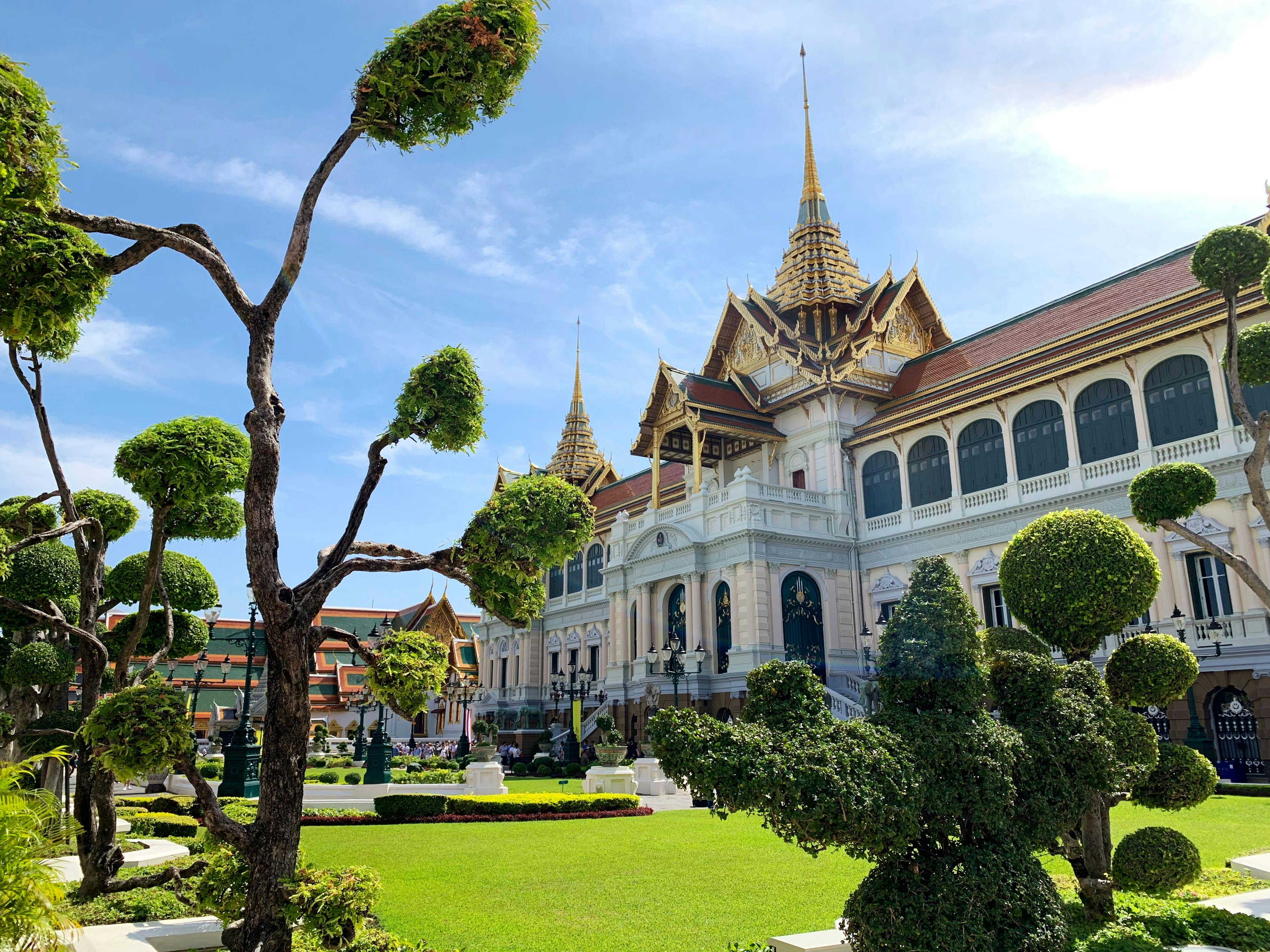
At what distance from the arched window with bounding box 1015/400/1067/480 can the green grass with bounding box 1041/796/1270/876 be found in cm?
1040

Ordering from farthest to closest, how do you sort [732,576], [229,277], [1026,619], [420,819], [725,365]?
1. [725,365]
2. [732,576]
3. [420,819]
4. [1026,619]
5. [229,277]

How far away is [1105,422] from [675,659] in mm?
13188

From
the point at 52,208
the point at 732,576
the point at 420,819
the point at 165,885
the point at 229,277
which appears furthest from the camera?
the point at 732,576

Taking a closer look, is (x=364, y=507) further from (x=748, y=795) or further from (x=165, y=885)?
(x=165, y=885)

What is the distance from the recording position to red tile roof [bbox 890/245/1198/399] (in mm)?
25891

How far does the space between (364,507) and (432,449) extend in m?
0.78

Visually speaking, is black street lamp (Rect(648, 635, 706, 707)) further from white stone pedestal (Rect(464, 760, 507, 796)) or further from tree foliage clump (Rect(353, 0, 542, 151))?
tree foliage clump (Rect(353, 0, 542, 151))

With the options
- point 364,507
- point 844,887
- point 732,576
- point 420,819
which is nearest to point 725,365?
point 732,576

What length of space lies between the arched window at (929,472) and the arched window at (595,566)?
17933 millimetres

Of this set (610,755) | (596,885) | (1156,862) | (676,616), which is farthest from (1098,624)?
(676,616)

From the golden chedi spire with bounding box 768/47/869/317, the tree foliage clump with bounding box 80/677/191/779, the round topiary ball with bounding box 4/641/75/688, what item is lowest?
the tree foliage clump with bounding box 80/677/191/779

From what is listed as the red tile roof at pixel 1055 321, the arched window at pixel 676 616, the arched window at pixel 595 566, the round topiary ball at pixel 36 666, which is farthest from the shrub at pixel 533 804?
the arched window at pixel 595 566

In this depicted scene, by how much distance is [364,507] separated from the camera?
6.76 m

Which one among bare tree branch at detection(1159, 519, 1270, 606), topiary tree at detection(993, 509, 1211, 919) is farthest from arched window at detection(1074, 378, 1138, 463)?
topiary tree at detection(993, 509, 1211, 919)
